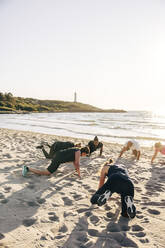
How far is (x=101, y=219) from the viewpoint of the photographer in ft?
11.4

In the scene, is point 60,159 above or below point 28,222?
above

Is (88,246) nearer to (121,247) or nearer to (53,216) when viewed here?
(121,247)

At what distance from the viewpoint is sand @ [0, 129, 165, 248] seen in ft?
9.45

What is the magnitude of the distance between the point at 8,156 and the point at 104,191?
5371 millimetres

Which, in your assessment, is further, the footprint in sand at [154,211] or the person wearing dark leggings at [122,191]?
the footprint in sand at [154,211]

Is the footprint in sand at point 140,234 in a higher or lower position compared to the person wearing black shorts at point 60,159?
lower

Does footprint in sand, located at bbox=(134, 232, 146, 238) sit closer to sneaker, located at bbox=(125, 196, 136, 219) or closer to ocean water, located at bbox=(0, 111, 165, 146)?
sneaker, located at bbox=(125, 196, 136, 219)

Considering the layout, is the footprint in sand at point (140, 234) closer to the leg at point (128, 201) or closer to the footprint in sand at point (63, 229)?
the leg at point (128, 201)

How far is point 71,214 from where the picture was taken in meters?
3.62

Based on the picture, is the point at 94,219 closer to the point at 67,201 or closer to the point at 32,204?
the point at 67,201

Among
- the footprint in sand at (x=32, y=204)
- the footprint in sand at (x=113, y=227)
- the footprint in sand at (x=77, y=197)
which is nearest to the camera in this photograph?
the footprint in sand at (x=113, y=227)

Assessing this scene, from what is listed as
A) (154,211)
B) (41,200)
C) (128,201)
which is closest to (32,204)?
(41,200)

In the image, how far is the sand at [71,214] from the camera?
2.88m

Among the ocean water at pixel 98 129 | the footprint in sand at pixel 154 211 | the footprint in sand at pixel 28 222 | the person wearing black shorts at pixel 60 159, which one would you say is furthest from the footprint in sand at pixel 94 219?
the ocean water at pixel 98 129
